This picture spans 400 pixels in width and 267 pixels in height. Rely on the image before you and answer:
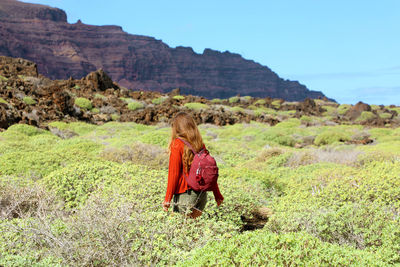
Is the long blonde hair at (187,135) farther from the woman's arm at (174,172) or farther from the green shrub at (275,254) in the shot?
the green shrub at (275,254)

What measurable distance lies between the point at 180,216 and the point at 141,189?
174 centimetres

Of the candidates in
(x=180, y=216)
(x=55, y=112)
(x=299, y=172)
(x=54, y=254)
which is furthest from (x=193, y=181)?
(x=55, y=112)

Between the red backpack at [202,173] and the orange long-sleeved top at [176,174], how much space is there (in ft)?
0.53

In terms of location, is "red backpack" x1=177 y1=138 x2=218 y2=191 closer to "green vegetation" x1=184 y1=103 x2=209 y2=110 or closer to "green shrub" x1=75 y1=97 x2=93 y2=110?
"green shrub" x1=75 y1=97 x2=93 y2=110

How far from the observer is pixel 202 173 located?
4.14m

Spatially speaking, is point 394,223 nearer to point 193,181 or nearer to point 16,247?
point 193,181

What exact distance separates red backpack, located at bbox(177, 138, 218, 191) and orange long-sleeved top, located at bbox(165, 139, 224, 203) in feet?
0.53

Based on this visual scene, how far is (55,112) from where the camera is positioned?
23859 mm

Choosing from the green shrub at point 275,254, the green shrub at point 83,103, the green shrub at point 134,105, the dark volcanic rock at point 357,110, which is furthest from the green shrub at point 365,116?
the green shrub at point 275,254

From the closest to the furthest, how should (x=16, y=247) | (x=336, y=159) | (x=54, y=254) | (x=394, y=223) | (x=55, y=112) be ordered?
1. (x=54, y=254)
2. (x=16, y=247)
3. (x=394, y=223)
4. (x=336, y=159)
5. (x=55, y=112)

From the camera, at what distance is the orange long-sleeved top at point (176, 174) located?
431 centimetres

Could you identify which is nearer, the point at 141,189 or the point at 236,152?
the point at 141,189

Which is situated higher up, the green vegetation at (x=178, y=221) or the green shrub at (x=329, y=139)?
the green shrub at (x=329, y=139)

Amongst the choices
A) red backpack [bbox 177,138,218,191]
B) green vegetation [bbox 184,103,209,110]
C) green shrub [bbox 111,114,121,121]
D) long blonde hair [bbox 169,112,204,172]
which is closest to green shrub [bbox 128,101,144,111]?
green shrub [bbox 111,114,121,121]
